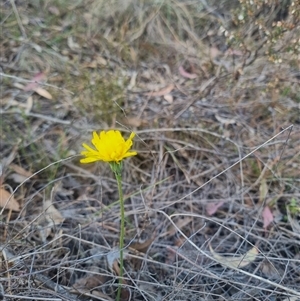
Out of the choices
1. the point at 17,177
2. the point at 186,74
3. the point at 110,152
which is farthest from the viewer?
the point at 186,74

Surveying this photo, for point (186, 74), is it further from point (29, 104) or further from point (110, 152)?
point (110, 152)

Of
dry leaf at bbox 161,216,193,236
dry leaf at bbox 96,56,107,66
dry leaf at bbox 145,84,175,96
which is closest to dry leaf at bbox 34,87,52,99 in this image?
dry leaf at bbox 96,56,107,66

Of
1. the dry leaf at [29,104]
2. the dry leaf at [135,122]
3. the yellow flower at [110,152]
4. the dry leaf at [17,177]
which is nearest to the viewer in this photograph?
the yellow flower at [110,152]

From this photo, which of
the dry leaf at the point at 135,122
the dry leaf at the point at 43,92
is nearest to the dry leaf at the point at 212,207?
the dry leaf at the point at 135,122

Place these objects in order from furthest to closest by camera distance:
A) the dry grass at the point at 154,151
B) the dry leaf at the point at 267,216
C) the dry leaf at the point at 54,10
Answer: the dry leaf at the point at 54,10
the dry leaf at the point at 267,216
the dry grass at the point at 154,151

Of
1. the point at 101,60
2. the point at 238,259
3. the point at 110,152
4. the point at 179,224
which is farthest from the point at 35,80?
the point at 238,259

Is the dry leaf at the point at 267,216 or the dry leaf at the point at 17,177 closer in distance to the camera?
the dry leaf at the point at 267,216

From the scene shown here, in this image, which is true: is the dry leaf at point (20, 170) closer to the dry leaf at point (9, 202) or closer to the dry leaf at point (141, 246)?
the dry leaf at point (9, 202)

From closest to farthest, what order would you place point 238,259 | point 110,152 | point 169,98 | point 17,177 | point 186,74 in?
point 110,152 < point 238,259 < point 17,177 < point 169,98 < point 186,74
